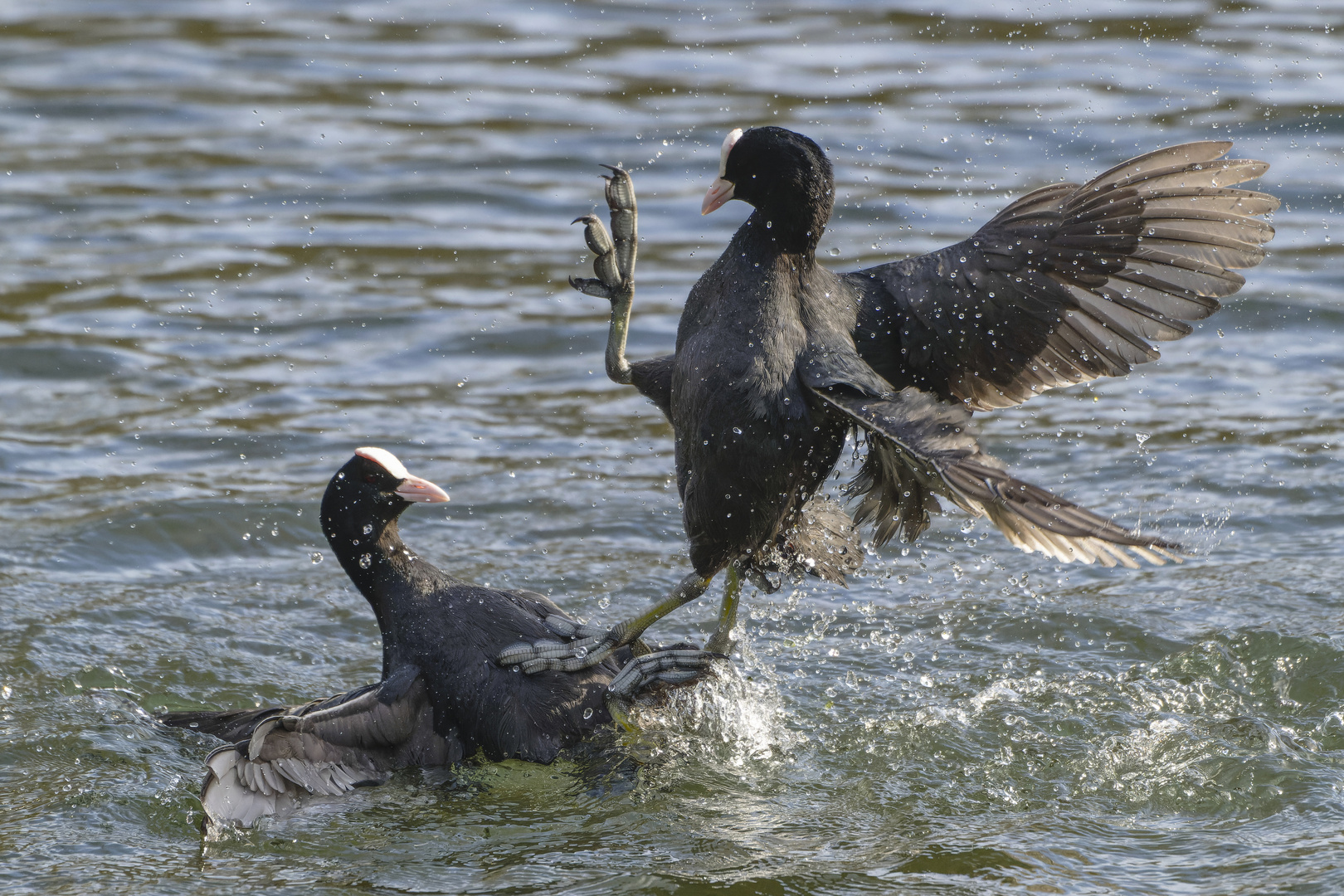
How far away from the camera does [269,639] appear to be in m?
5.58

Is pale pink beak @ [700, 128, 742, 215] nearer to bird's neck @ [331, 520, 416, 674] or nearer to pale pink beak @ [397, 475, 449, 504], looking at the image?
pale pink beak @ [397, 475, 449, 504]

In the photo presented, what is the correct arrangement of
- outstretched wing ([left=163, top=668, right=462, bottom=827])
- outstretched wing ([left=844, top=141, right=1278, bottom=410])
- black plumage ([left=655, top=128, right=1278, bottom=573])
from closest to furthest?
outstretched wing ([left=163, top=668, right=462, bottom=827]), black plumage ([left=655, top=128, right=1278, bottom=573]), outstretched wing ([left=844, top=141, right=1278, bottom=410])

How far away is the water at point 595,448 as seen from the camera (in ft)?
14.1

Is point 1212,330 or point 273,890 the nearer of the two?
point 273,890

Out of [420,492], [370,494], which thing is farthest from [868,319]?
[370,494]

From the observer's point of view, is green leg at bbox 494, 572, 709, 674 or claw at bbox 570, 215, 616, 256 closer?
green leg at bbox 494, 572, 709, 674

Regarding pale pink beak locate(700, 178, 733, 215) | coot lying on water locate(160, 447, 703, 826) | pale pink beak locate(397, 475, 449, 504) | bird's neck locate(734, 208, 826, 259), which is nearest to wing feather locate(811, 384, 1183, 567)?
bird's neck locate(734, 208, 826, 259)

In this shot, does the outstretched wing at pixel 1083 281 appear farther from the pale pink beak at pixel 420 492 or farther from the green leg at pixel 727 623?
the pale pink beak at pixel 420 492

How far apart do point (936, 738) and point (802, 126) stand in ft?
23.0

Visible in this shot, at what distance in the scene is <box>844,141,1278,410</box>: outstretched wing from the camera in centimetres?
469

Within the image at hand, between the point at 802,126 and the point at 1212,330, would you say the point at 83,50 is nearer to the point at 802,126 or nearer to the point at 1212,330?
the point at 802,126

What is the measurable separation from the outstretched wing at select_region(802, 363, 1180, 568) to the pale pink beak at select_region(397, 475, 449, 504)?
4.29 feet

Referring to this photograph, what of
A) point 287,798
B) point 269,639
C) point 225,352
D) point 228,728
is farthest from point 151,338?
point 287,798

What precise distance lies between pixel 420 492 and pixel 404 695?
65cm
